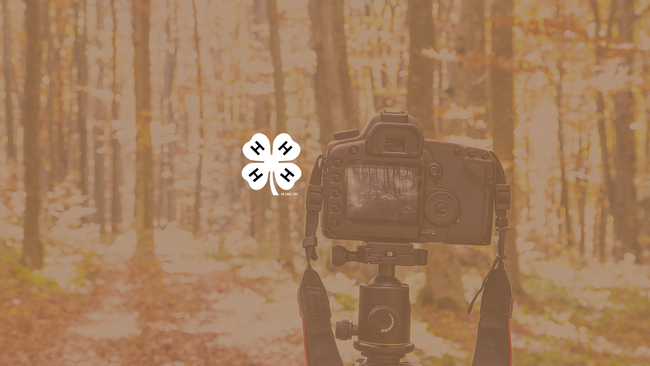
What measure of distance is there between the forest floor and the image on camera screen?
14.1ft

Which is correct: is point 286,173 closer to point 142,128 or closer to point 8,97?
point 142,128

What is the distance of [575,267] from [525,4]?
9167 millimetres

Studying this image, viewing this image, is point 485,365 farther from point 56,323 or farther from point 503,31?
point 503,31

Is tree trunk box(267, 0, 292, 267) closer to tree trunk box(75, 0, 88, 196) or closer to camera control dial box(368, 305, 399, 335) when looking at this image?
tree trunk box(75, 0, 88, 196)

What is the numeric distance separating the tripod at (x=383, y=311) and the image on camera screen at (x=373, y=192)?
0.42ft

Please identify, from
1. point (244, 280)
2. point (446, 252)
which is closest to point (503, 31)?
point (446, 252)

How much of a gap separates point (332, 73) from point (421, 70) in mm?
2922

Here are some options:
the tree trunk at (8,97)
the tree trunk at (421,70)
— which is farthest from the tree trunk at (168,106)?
the tree trunk at (421,70)

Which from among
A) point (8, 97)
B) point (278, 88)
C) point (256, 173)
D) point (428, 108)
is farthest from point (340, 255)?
point (8, 97)

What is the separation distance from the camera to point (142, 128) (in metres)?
15.2

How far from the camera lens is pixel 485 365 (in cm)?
221

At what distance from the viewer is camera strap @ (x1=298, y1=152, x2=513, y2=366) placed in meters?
2.15

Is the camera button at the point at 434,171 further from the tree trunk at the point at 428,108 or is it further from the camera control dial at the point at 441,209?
the tree trunk at the point at 428,108

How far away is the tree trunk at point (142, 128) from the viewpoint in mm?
15297
